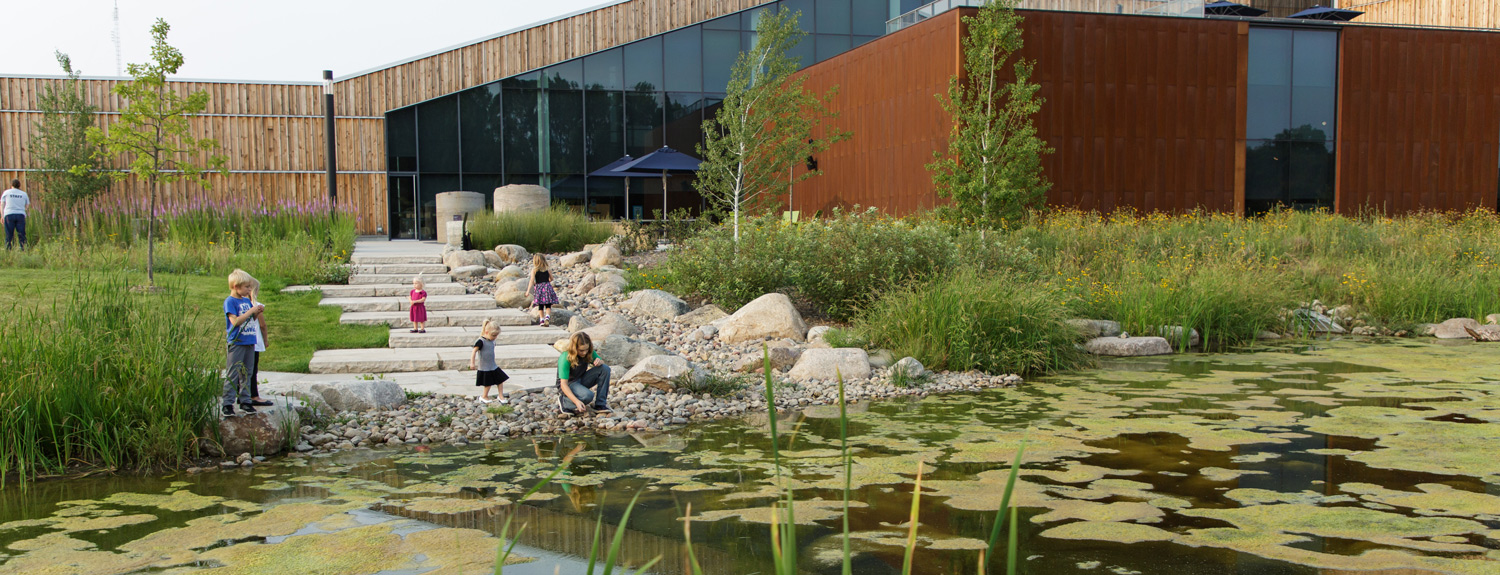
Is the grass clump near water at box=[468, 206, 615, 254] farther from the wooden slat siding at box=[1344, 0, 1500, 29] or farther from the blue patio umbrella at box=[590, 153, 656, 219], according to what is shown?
the wooden slat siding at box=[1344, 0, 1500, 29]

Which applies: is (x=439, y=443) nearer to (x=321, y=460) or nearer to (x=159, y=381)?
(x=321, y=460)

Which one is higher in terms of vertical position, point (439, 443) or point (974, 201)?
point (974, 201)

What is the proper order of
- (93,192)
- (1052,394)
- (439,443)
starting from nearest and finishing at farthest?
(439,443)
(1052,394)
(93,192)

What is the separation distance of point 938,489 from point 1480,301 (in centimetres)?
1105

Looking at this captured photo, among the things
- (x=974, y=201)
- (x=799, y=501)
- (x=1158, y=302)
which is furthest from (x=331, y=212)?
Answer: (x=799, y=501)

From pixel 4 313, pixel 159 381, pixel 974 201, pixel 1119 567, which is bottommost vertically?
pixel 1119 567

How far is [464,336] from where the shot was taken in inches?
400

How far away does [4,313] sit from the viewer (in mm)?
6062

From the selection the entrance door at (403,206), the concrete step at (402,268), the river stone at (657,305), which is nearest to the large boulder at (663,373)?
the river stone at (657,305)

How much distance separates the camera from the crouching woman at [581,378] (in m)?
7.35

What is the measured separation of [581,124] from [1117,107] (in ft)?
41.3

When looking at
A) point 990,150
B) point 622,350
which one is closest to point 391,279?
point 622,350

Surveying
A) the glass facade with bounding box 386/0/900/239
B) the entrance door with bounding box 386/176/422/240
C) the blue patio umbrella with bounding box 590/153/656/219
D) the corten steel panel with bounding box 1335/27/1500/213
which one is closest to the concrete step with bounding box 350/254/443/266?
the blue patio umbrella with bounding box 590/153/656/219

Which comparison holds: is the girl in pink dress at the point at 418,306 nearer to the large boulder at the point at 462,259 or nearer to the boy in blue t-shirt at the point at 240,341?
the boy in blue t-shirt at the point at 240,341
